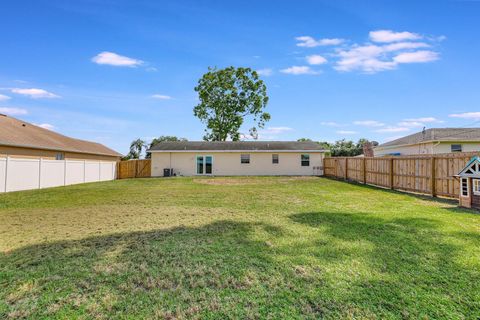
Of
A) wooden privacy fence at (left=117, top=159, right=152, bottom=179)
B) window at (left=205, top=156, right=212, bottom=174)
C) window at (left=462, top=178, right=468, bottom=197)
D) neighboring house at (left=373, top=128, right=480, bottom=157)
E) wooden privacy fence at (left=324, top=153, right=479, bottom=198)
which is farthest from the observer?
window at (left=205, top=156, right=212, bottom=174)

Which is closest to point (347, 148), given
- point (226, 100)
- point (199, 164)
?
point (226, 100)

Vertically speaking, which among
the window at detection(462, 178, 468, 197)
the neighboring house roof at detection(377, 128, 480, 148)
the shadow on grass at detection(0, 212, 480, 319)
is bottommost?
the shadow on grass at detection(0, 212, 480, 319)

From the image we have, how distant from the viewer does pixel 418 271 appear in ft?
10.0

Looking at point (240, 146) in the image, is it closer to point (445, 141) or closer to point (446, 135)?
point (445, 141)

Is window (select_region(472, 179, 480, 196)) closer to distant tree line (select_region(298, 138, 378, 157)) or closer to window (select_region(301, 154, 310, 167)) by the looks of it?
window (select_region(301, 154, 310, 167))

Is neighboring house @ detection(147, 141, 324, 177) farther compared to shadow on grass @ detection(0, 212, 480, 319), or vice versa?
neighboring house @ detection(147, 141, 324, 177)

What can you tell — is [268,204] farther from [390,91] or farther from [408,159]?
[390,91]

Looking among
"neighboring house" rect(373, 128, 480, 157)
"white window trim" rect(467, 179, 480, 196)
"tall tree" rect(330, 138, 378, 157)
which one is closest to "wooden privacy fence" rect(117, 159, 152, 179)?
"white window trim" rect(467, 179, 480, 196)

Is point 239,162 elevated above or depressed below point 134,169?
above

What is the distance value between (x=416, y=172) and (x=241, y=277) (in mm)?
10409

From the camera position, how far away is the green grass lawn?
2365 mm

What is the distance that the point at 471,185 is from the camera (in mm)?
7238

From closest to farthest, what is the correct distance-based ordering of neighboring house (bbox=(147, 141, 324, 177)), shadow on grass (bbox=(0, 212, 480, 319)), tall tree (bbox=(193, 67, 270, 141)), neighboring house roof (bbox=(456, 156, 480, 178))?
shadow on grass (bbox=(0, 212, 480, 319)) → neighboring house roof (bbox=(456, 156, 480, 178)) → neighboring house (bbox=(147, 141, 324, 177)) → tall tree (bbox=(193, 67, 270, 141))

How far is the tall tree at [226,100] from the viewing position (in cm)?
3428
